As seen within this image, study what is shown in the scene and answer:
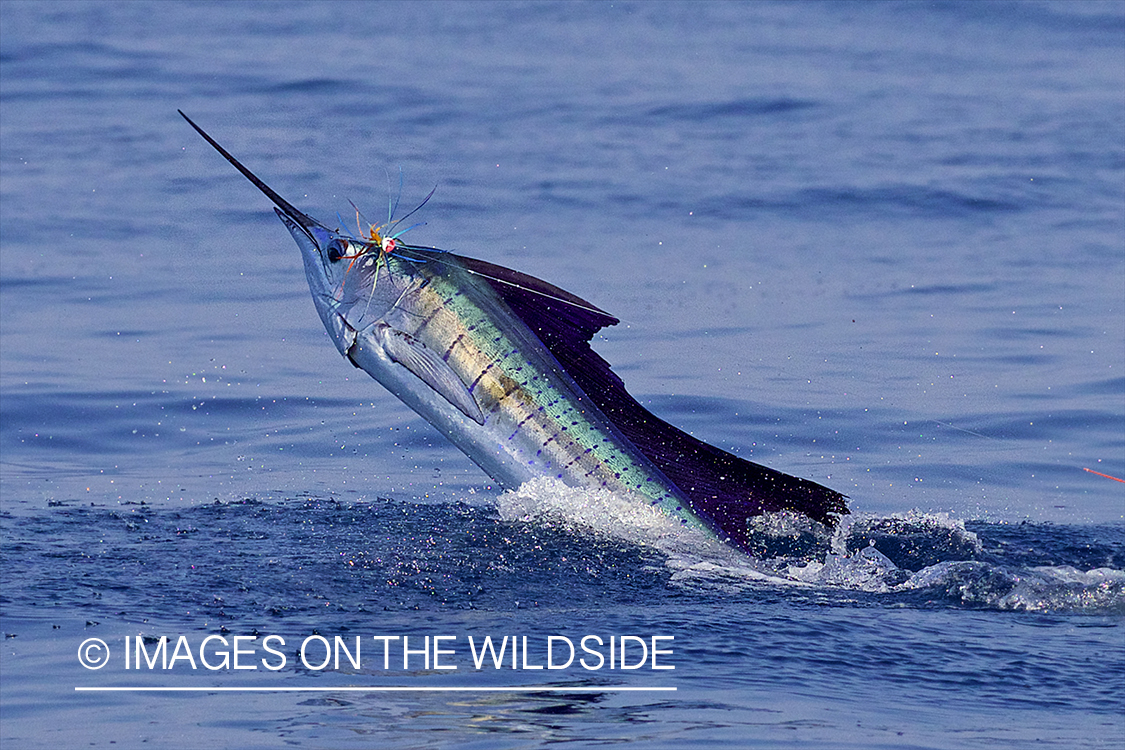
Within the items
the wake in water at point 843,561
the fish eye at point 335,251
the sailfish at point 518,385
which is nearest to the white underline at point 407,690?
the wake in water at point 843,561

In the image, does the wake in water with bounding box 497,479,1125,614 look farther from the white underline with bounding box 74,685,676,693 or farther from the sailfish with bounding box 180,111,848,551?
the white underline with bounding box 74,685,676,693

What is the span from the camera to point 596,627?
557 cm

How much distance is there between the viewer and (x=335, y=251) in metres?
6.55

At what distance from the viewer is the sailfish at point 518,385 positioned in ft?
20.6

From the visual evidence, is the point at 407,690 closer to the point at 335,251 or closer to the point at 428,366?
the point at 428,366

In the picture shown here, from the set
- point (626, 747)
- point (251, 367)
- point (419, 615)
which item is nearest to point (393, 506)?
point (419, 615)

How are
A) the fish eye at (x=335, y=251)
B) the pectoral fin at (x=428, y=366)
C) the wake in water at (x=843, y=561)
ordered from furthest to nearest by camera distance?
the fish eye at (x=335, y=251), the pectoral fin at (x=428, y=366), the wake in water at (x=843, y=561)

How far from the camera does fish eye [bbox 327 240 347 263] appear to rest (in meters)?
6.54

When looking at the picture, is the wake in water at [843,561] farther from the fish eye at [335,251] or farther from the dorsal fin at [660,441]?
the fish eye at [335,251]

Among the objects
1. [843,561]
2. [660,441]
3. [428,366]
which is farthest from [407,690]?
[843,561]

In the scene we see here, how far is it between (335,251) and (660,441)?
59.9 inches

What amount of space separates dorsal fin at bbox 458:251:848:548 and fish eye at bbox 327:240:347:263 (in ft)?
1.64

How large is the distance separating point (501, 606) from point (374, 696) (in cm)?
102

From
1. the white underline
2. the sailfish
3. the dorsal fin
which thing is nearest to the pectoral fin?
the sailfish
